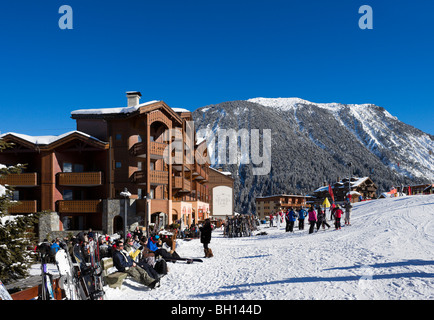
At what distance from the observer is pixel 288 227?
24891 mm

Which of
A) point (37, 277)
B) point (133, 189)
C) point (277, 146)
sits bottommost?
point (37, 277)

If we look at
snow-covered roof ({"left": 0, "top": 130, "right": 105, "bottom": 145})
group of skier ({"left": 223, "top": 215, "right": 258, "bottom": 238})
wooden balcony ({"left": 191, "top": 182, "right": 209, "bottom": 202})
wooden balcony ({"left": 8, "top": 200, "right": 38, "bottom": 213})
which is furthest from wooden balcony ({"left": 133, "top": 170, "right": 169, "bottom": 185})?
wooden balcony ({"left": 191, "top": 182, "right": 209, "bottom": 202})

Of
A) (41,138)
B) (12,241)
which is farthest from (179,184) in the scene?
(12,241)

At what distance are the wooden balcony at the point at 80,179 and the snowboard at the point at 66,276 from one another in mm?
23589

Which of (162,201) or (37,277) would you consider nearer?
(37,277)

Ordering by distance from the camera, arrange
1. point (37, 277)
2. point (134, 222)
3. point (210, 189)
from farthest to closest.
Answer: point (210, 189), point (134, 222), point (37, 277)

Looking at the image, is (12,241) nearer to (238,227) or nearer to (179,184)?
(238,227)

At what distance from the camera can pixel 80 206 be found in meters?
30.7

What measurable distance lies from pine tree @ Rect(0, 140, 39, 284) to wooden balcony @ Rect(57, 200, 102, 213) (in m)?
21.0

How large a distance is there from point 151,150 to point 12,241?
21.8 meters
